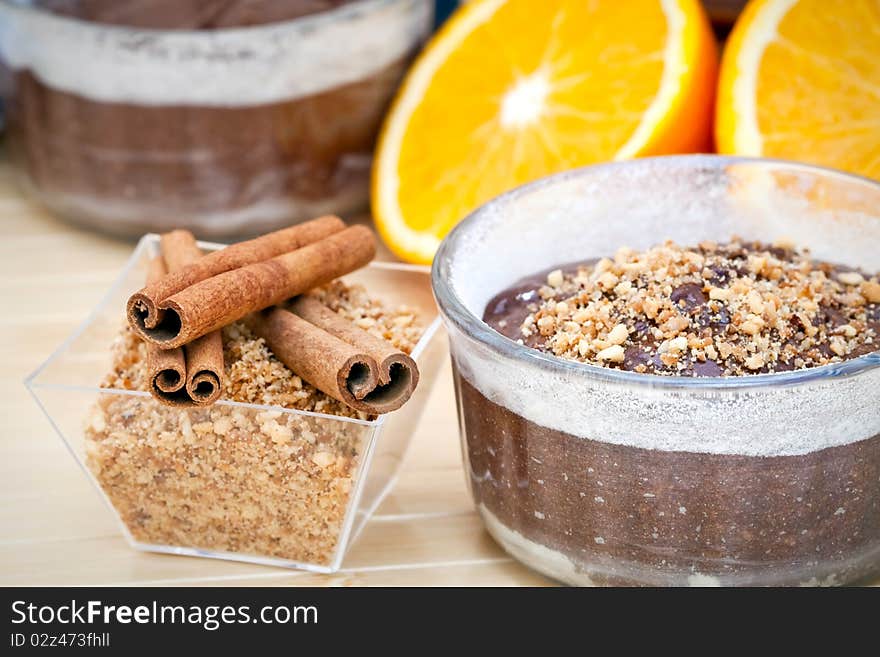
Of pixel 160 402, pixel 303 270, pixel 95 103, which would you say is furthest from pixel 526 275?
pixel 95 103

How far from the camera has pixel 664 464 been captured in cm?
76

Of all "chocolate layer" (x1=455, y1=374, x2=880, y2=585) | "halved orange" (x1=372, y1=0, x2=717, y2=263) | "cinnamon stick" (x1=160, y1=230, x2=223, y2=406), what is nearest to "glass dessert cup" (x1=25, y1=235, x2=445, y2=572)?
"cinnamon stick" (x1=160, y1=230, x2=223, y2=406)

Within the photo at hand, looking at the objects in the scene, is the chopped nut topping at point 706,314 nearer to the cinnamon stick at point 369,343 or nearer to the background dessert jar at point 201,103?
the cinnamon stick at point 369,343

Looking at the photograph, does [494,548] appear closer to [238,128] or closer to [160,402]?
[160,402]

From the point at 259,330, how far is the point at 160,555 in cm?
19

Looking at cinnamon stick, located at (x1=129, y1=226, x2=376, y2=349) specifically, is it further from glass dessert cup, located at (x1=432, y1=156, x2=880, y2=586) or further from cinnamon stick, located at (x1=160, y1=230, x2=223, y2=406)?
glass dessert cup, located at (x1=432, y1=156, x2=880, y2=586)

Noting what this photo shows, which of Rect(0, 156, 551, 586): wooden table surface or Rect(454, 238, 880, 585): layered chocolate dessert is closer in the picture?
Rect(454, 238, 880, 585): layered chocolate dessert

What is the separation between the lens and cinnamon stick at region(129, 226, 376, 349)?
851 mm

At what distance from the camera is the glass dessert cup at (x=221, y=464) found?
0.86 metres

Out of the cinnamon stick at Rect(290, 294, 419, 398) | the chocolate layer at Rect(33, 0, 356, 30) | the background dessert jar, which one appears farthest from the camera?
the chocolate layer at Rect(33, 0, 356, 30)

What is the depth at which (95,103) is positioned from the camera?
1334 millimetres

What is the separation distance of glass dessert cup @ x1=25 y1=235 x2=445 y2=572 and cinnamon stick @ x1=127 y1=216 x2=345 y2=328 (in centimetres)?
6

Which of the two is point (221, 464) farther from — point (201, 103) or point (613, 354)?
point (201, 103)

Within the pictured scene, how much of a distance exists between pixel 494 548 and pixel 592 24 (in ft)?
2.17
